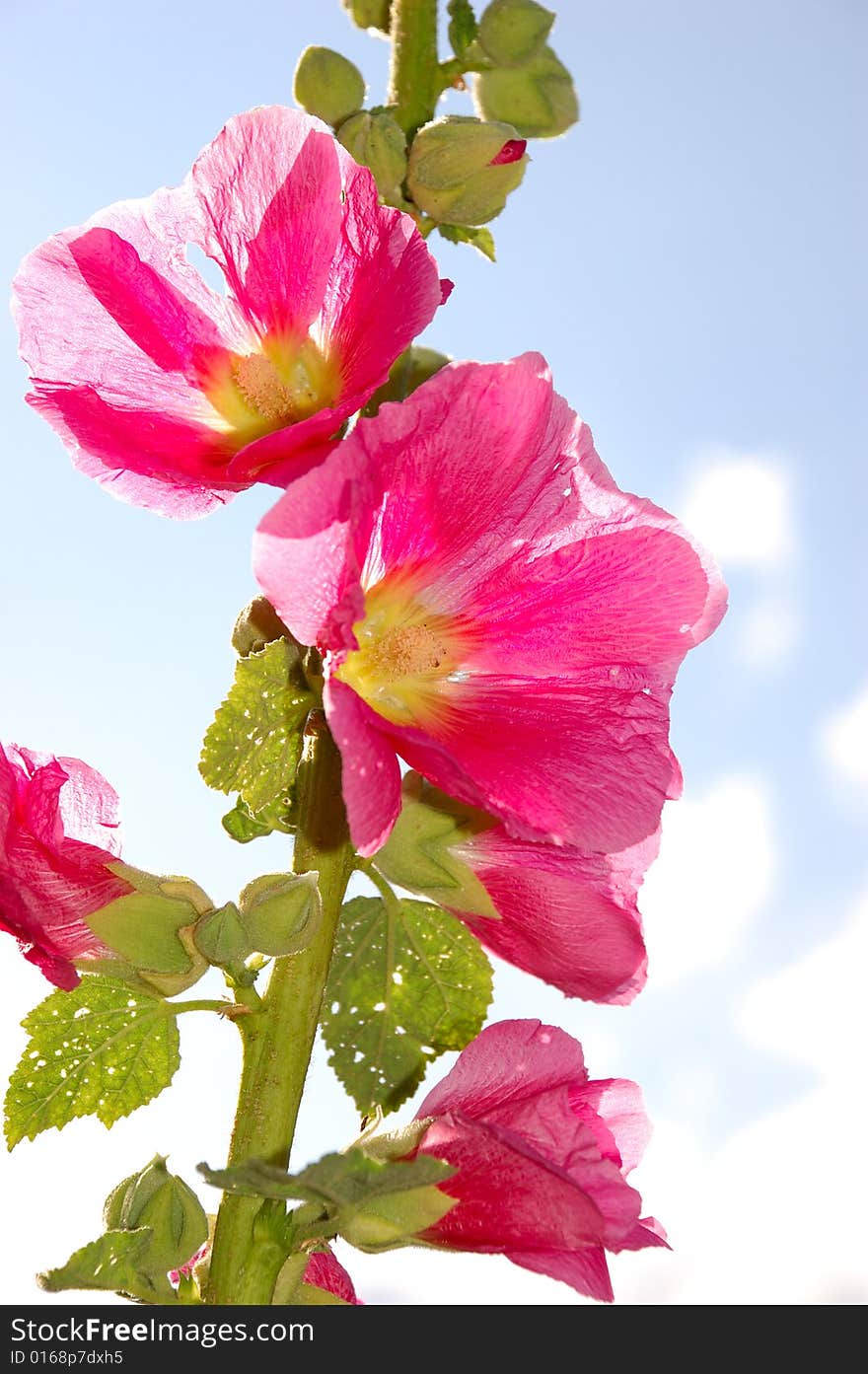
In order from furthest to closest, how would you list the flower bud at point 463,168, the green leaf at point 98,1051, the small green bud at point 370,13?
1. the small green bud at point 370,13
2. the flower bud at point 463,168
3. the green leaf at point 98,1051

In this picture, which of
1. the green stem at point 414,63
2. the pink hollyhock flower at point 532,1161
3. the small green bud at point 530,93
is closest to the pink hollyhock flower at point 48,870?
the pink hollyhock flower at point 532,1161

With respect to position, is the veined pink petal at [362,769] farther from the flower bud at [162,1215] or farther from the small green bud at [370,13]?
the small green bud at [370,13]

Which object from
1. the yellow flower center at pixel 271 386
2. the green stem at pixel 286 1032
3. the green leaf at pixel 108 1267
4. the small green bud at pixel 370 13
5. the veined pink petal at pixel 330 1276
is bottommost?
the green leaf at pixel 108 1267

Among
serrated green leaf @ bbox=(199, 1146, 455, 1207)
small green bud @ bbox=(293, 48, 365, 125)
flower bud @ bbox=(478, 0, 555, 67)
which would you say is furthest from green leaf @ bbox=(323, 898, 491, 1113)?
flower bud @ bbox=(478, 0, 555, 67)

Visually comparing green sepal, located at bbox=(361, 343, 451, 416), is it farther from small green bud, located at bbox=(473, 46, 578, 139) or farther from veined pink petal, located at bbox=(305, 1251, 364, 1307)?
veined pink petal, located at bbox=(305, 1251, 364, 1307)

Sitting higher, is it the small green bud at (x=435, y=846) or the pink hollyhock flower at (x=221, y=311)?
the pink hollyhock flower at (x=221, y=311)

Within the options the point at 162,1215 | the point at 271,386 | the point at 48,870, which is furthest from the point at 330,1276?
the point at 271,386
